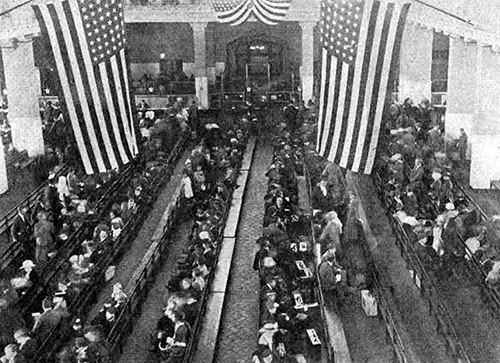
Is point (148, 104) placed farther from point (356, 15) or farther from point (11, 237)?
A: point (356, 15)

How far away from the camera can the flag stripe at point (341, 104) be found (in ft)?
48.7

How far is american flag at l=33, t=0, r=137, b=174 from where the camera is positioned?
14.3 metres

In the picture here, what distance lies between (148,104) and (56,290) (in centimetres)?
2233

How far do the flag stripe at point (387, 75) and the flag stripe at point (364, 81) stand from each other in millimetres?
256

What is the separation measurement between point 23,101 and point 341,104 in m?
18.5

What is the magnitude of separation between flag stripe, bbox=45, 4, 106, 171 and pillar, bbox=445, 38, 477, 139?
1806 centimetres

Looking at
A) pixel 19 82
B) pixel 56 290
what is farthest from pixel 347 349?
pixel 19 82

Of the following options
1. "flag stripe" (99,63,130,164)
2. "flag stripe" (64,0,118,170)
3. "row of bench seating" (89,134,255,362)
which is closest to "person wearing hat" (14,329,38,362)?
"row of bench seating" (89,134,255,362)

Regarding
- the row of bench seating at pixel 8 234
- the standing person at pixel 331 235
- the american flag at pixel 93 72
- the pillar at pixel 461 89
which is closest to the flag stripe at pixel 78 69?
the american flag at pixel 93 72

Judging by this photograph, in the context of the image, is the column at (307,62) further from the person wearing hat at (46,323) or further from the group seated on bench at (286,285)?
the person wearing hat at (46,323)

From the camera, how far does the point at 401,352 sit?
1508 cm

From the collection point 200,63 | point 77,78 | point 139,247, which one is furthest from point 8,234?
point 200,63

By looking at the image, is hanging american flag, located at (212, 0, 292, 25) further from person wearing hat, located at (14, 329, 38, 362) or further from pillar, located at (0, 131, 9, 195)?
person wearing hat, located at (14, 329, 38, 362)

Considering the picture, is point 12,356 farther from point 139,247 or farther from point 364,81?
point 139,247
